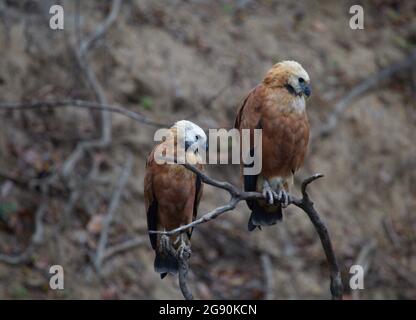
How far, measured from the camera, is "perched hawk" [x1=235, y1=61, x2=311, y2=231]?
197 inches

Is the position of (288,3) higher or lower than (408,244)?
higher

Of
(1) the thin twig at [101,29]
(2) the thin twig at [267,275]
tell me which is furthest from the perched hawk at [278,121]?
(1) the thin twig at [101,29]

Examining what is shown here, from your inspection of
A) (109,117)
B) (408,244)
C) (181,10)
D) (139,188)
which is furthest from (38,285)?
(408,244)

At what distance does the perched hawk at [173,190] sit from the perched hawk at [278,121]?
41cm

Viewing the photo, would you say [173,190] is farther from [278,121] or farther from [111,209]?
[111,209]

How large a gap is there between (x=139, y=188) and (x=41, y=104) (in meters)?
1.65

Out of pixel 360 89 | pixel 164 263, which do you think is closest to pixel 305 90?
pixel 164 263

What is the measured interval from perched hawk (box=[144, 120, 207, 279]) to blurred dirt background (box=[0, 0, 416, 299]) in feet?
6.19

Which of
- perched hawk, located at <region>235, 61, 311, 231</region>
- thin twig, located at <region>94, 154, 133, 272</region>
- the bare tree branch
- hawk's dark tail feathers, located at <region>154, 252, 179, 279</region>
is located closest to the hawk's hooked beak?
perched hawk, located at <region>235, 61, 311, 231</region>

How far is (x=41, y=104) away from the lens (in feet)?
21.8

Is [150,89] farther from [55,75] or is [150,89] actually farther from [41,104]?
[41,104]

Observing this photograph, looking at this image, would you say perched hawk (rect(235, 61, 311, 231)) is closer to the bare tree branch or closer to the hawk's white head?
the hawk's white head

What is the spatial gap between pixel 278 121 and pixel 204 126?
344 centimetres

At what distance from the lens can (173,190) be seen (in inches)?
198
